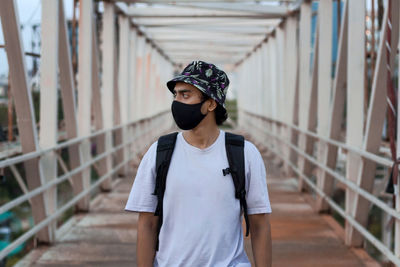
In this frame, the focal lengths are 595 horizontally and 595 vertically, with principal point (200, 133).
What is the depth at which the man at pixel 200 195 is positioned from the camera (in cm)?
206

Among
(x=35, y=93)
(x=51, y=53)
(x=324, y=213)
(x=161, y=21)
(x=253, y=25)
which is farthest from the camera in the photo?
(x=253, y=25)

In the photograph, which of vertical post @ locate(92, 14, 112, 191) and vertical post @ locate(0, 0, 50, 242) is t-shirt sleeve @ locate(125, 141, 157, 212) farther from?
vertical post @ locate(92, 14, 112, 191)

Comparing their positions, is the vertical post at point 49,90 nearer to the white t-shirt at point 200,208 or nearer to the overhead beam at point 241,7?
the white t-shirt at point 200,208

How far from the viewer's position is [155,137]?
231 inches

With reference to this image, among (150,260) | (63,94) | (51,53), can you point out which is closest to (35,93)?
(63,94)

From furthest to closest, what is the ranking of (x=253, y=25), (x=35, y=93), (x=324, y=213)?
(x=253, y=25) → (x=324, y=213) → (x=35, y=93)

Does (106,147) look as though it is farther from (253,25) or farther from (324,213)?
(253,25)

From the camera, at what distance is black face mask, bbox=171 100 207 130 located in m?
2.12

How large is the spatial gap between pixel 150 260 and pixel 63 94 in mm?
4496

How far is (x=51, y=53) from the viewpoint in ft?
18.7

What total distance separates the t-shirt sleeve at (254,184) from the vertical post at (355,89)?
365 centimetres

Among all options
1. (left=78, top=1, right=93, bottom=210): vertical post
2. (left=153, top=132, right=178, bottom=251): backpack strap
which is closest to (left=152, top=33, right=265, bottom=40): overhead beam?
(left=78, top=1, right=93, bottom=210): vertical post

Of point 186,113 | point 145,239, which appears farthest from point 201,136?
point 145,239

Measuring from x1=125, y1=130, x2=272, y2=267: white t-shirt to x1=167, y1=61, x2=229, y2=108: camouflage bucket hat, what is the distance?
0.17 metres
